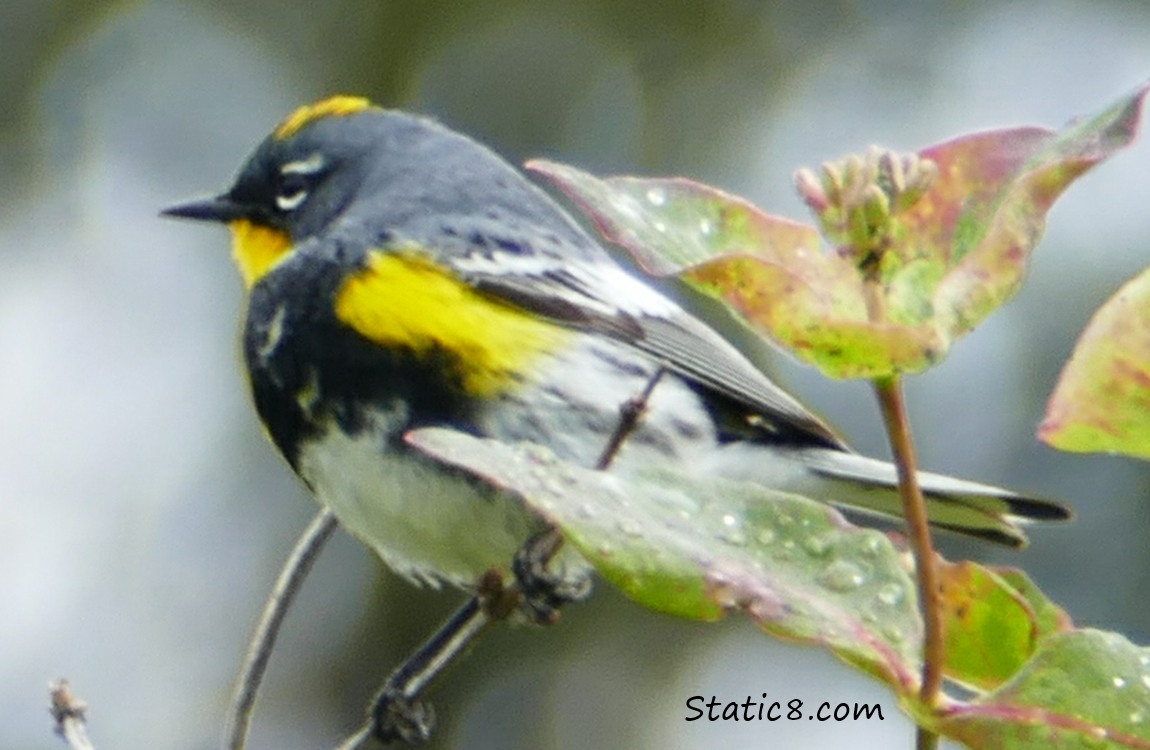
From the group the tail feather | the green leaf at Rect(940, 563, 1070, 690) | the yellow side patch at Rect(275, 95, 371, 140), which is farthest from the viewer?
the yellow side patch at Rect(275, 95, 371, 140)

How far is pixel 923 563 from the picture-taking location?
0.58 meters

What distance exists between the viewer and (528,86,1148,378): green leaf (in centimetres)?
57

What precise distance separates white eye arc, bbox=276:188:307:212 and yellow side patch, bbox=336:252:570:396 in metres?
0.24

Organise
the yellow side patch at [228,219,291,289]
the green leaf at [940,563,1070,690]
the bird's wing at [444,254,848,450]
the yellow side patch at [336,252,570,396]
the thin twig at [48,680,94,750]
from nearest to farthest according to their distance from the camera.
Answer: the green leaf at [940,563,1070,690] → the thin twig at [48,680,94,750] → the yellow side patch at [336,252,570,396] → the bird's wing at [444,254,848,450] → the yellow side patch at [228,219,291,289]

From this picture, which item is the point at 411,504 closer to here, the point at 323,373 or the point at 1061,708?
the point at 323,373

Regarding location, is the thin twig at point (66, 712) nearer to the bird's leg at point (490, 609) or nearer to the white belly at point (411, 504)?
the bird's leg at point (490, 609)

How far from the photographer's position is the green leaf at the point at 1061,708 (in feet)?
1.83

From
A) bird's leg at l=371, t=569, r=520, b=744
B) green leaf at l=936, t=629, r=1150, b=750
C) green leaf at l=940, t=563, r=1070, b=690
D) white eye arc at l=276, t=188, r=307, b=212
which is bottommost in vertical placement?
bird's leg at l=371, t=569, r=520, b=744

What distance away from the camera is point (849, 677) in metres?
3.36

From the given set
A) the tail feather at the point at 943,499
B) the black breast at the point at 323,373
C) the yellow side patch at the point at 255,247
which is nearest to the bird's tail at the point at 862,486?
the tail feather at the point at 943,499

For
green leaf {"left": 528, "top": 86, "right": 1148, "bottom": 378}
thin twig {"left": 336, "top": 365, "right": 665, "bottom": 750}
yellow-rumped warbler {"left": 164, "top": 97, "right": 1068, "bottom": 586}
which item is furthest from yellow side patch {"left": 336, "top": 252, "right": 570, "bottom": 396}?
green leaf {"left": 528, "top": 86, "right": 1148, "bottom": 378}

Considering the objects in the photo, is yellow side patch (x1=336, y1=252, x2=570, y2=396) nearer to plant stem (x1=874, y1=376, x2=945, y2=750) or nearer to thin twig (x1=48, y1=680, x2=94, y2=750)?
thin twig (x1=48, y1=680, x2=94, y2=750)

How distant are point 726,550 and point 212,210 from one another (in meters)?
1.54

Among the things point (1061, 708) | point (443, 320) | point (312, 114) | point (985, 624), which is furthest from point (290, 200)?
point (1061, 708)
